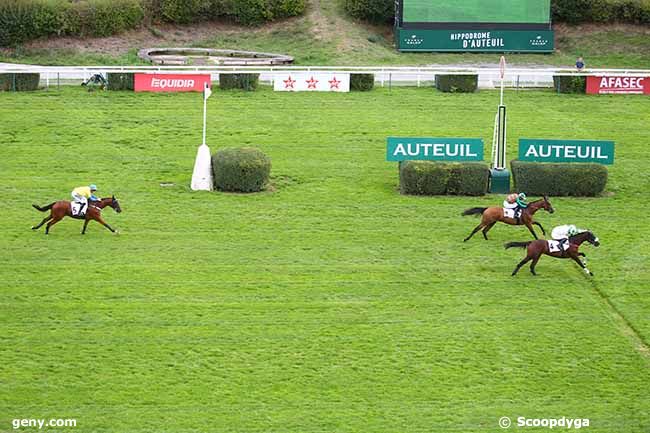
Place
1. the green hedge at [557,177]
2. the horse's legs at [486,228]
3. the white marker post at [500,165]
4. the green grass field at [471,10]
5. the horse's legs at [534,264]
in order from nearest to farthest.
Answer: the horse's legs at [534,264]
the horse's legs at [486,228]
the green hedge at [557,177]
the white marker post at [500,165]
the green grass field at [471,10]

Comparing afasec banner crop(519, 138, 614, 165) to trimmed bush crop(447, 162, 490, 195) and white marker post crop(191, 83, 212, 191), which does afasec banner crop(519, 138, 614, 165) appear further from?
white marker post crop(191, 83, 212, 191)

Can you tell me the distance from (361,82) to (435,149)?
12.0 m

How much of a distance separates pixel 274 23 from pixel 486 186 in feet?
83.0

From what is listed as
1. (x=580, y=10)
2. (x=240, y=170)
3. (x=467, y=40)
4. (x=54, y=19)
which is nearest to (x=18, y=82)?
(x=54, y=19)

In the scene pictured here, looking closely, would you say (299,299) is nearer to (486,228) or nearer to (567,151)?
(486,228)

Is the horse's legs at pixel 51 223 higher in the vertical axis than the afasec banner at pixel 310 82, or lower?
lower

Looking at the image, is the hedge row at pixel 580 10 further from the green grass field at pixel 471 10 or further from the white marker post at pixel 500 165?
the white marker post at pixel 500 165

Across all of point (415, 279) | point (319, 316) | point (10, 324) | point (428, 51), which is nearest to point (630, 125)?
point (428, 51)

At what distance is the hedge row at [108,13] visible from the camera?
50.7m

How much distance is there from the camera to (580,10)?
54.8 meters

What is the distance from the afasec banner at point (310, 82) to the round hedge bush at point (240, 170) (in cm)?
1145

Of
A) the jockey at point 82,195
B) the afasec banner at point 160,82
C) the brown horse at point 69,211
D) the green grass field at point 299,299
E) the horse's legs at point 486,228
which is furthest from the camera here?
the afasec banner at point 160,82

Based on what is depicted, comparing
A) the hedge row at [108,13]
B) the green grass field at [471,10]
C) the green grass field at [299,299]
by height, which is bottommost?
the green grass field at [299,299]

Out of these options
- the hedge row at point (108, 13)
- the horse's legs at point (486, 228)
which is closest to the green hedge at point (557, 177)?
the horse's legs at point (486, 228)
